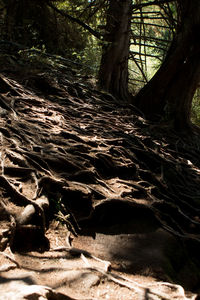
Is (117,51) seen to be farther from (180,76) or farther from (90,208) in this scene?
(90,208)

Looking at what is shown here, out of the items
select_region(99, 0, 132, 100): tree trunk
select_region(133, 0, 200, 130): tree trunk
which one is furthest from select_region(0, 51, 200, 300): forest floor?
select_region(99, 0, 132, 100): tree trunk

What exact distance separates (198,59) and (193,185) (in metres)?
3.27

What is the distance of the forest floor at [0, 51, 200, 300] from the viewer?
82.3 inches

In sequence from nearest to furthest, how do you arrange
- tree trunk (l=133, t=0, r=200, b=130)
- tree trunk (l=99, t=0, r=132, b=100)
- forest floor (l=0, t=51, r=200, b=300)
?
forest floor (l=0, t=51, r=200, b=300) → tree trunk (l=133, t=0, r=200, b=130) → tree trunk (l=99, t=0, r=132, b=100)

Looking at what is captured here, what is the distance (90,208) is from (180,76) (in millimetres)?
4499

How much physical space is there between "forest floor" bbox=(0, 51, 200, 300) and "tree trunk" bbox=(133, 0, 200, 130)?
1.48m

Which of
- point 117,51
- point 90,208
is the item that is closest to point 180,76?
point 117,51

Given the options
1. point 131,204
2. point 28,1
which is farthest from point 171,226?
point 28,1

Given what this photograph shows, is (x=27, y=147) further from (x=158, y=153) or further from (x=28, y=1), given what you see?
(x=28, y=1)

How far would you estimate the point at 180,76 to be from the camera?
21.7 ft

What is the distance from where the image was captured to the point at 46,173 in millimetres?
3123

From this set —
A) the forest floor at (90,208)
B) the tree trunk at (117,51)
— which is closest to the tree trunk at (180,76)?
the tree trunk at (117,51)

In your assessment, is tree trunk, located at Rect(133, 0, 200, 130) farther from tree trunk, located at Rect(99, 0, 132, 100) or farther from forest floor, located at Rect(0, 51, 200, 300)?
forest floor, located at Rect(0, 51, 200, 300)

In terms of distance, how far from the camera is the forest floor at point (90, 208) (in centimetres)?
209
